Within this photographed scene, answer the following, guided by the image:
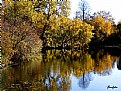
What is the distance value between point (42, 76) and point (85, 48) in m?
30.9

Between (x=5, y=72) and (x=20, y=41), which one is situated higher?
(x=20, y=41)

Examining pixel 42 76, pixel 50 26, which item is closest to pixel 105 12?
pixel 50 26

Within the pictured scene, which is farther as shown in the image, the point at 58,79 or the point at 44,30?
the point at 44,30

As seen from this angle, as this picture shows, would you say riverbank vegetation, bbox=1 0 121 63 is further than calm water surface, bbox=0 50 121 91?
Yes

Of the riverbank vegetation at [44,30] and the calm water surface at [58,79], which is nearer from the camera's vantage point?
the calm water surface at [58,79]

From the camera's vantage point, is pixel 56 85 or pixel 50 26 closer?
pixel 56 85

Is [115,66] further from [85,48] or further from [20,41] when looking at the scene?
[85,48]

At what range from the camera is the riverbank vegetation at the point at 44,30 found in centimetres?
2897

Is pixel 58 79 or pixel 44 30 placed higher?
pixel 44 30

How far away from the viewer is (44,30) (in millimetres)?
47500

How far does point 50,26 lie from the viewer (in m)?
47.7

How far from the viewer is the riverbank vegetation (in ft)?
95.0

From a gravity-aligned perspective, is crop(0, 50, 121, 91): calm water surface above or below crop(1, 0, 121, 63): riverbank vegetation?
below

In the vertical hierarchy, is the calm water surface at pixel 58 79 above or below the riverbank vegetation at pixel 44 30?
below
